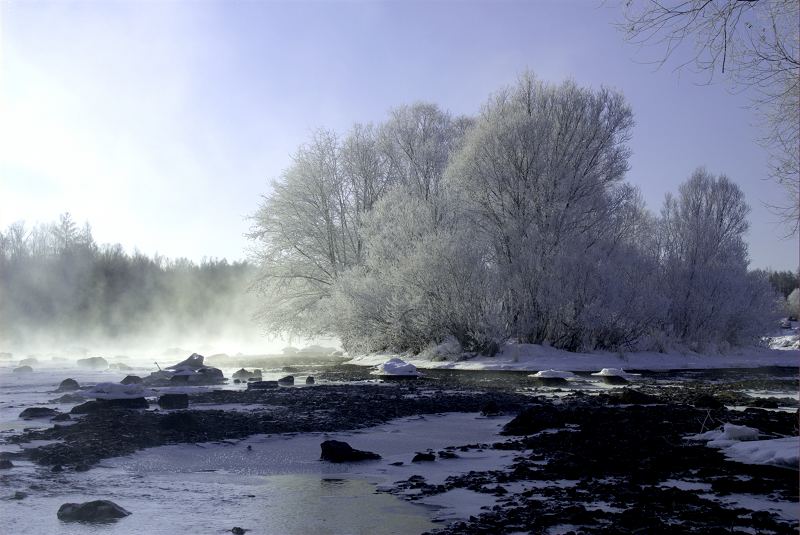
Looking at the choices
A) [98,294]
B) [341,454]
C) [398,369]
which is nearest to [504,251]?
[398,369]

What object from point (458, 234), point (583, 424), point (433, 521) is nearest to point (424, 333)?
point (458, 234)

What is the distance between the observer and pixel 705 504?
6426mm

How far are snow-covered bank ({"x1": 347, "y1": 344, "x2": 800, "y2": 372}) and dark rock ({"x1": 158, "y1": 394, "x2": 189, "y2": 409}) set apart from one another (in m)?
16.4

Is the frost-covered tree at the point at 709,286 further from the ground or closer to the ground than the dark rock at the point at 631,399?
further from the ground

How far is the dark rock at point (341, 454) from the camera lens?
9508 mm

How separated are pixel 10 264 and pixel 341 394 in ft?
152

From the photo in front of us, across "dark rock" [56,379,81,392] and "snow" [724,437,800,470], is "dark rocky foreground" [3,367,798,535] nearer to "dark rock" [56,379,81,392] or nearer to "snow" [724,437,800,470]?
"snow" [724,437,800,470]

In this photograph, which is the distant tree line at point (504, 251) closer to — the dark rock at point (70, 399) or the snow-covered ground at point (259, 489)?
the dark rock at point (70, 399)

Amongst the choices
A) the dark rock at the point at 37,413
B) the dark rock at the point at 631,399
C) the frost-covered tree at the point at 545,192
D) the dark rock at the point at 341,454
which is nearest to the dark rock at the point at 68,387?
the dark rock at the point at 37,413

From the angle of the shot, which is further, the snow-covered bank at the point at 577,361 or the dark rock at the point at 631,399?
the snow-covered bank at the point at 577,361

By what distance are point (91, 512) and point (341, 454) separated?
3.65 metres

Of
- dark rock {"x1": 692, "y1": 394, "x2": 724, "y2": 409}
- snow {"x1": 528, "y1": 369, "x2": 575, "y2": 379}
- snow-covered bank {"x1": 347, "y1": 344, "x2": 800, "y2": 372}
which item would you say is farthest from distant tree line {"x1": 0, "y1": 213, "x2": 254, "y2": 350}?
dark rock {"x1": 692, "y1": 394, "x2": 724, "y2": 409}

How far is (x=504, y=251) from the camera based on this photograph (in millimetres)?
34875

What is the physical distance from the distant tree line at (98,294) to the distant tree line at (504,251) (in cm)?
708
